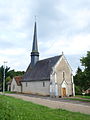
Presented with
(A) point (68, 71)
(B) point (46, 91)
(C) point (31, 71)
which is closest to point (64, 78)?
(A) point (68, 71)

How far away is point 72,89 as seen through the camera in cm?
3897

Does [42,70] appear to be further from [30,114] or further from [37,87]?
[30,114]

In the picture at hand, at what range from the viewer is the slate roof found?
3831 cm

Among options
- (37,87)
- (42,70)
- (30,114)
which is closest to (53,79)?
(42,70)

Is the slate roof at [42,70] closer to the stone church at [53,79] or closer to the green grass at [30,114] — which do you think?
the stone church at [53,79]

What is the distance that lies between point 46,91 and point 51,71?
14.8 feet

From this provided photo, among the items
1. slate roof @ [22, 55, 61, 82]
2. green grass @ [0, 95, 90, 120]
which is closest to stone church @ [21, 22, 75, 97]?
slate roof @ [22, 55, 61, 82]

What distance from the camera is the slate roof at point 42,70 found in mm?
38312

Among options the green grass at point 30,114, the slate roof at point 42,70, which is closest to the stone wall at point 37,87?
the slate roof at point 42,70

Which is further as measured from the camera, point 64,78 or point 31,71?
point 31,71

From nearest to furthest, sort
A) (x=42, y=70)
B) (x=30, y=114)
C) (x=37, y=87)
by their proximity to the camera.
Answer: (x=30, y=114)
(x=37, y=87)
(x=42, y=70)

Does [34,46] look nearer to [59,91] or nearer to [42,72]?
[42,72]

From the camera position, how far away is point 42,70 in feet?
134

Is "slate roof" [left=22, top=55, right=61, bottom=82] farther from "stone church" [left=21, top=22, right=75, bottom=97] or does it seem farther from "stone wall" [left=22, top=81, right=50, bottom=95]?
"stone wall" [left=22, top=81, right=50, bottom=95]
